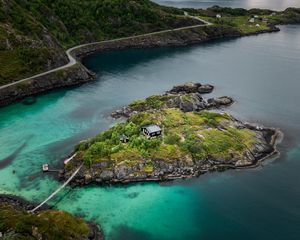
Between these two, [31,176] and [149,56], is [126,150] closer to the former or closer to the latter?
[31,176]

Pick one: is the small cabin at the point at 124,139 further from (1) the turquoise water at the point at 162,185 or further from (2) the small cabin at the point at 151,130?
(1) the turquoise water at the point at 162,185

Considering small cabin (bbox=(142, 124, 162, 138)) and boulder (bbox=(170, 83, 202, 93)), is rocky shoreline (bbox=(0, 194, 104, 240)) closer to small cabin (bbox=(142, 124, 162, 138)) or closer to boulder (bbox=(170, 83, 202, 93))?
small cabin (bbox=(142, 124, 162, 138))

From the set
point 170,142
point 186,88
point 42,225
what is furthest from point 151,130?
point 186,88

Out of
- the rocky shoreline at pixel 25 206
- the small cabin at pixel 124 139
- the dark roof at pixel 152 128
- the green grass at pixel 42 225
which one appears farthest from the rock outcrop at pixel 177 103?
the green grass at pixel 42 225

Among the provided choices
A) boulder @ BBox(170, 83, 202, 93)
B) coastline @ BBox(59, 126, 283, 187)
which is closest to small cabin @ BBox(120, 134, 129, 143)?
coastline @ BBox(59, 126, 283, 187)

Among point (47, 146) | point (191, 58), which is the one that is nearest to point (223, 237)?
point (47, 146)

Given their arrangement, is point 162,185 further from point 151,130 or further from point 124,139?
point 151,130

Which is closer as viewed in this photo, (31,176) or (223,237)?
(223,237)
